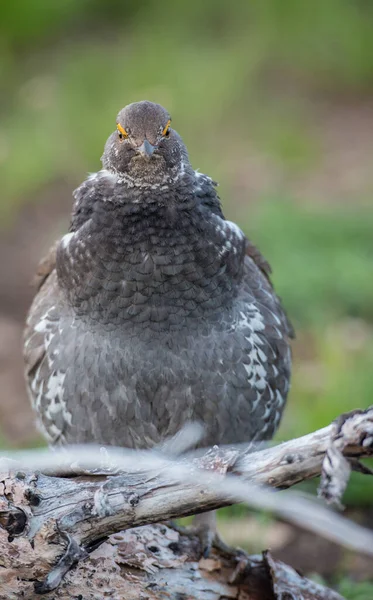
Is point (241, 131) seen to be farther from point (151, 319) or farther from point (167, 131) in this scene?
point (151, 319)

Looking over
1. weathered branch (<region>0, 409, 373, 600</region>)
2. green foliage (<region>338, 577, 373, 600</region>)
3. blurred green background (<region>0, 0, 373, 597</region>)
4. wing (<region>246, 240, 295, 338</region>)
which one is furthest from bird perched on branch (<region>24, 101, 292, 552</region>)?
blurred green background (<region>0, 0, 373, 597</region>)

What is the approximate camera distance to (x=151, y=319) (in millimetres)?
3570

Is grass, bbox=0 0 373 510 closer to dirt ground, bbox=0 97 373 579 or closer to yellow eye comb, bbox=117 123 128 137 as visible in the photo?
dirt ground, bbox=0 97 373 579

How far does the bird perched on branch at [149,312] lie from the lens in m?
3.51

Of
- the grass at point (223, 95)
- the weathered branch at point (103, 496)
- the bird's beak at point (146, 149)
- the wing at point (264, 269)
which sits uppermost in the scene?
the grass at point (223, 95)

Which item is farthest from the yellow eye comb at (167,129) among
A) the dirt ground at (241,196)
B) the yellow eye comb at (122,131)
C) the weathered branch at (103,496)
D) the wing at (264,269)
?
the dirt ground at (241,196)

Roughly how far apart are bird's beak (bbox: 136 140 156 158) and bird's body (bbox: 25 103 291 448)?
2 cm

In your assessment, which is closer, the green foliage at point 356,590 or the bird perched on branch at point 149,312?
the bird perched on branch at point 149,312

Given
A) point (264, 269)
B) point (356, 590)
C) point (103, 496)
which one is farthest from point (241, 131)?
point (103, 496)

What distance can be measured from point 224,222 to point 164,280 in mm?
382

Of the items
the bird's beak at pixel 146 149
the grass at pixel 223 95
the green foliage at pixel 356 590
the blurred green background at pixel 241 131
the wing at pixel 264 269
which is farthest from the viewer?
the grass at pixel 223 95

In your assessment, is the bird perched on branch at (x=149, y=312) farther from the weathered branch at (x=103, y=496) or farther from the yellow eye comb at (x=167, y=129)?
the weathered branch at (x=103, y=496)

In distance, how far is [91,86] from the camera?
367 inches

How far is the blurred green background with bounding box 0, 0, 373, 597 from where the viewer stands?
242 inches
